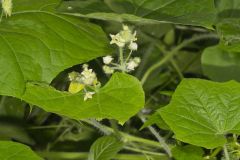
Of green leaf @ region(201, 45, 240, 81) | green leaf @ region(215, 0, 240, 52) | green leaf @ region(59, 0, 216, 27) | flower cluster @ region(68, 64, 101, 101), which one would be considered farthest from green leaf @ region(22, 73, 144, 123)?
green leaf @ region(201, 45, 240, 81)

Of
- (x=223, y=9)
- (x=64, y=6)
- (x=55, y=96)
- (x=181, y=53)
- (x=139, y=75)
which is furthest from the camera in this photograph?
(x=181, y=53)

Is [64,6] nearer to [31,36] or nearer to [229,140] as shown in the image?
[31,36]

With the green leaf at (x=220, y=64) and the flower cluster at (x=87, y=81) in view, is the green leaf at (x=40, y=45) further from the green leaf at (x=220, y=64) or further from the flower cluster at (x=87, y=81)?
the green leaf at (x=220, y=64)

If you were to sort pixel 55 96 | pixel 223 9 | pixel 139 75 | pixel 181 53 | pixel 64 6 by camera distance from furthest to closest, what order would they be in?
pixel 181 53 → pixel 139 75 → pixel 223 9 → pixel 64 6 → pixel 55 96

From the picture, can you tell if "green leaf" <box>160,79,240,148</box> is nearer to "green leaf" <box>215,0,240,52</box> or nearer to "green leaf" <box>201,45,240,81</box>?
"green leaf" <box>215,0,240,52</box>

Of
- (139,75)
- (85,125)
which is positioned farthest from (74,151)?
(139,75)

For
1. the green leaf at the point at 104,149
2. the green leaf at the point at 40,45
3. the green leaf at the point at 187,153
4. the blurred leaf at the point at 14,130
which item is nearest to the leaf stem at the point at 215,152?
the green leaf at the point at 187,153

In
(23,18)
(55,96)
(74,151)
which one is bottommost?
(74,151)
